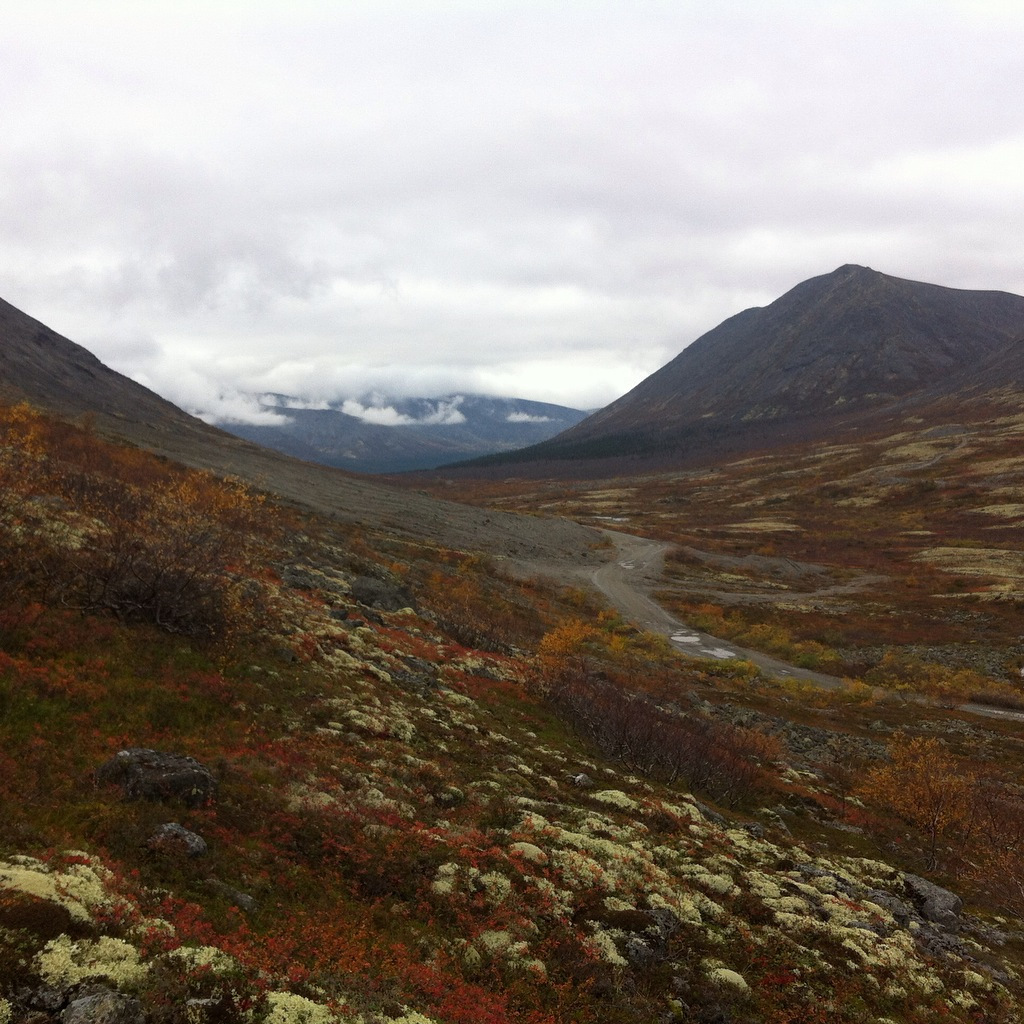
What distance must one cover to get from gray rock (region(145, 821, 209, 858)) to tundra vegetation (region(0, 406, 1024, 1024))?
4 cm

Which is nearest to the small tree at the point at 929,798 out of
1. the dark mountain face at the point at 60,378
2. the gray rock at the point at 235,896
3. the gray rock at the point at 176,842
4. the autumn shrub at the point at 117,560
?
the gray rock at the point at 235,896

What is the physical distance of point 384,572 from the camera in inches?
1914

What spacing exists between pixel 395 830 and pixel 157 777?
4768 mm

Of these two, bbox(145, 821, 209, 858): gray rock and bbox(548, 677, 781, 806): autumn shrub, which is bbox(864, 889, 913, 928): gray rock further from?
bbox(145, 821, 209, 858): gray rock

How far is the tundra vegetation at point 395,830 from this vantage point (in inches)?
323

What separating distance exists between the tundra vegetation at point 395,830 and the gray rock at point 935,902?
0.15 metres

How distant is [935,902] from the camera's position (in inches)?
676

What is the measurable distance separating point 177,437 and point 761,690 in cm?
12115

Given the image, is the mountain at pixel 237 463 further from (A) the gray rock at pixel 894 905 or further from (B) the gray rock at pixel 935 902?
(A) the gray rock at pixel 894 905

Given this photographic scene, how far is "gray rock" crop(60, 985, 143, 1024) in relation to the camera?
19.6ft

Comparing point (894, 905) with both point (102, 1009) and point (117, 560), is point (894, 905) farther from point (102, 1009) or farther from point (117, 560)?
point (117, 560)

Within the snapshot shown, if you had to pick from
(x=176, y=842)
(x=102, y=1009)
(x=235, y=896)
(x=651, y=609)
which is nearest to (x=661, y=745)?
(x=235, y=896)

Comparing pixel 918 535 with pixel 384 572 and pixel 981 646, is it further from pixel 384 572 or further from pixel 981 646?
pixel 384 572

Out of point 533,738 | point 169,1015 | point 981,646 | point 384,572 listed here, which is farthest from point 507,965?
point 981,646
